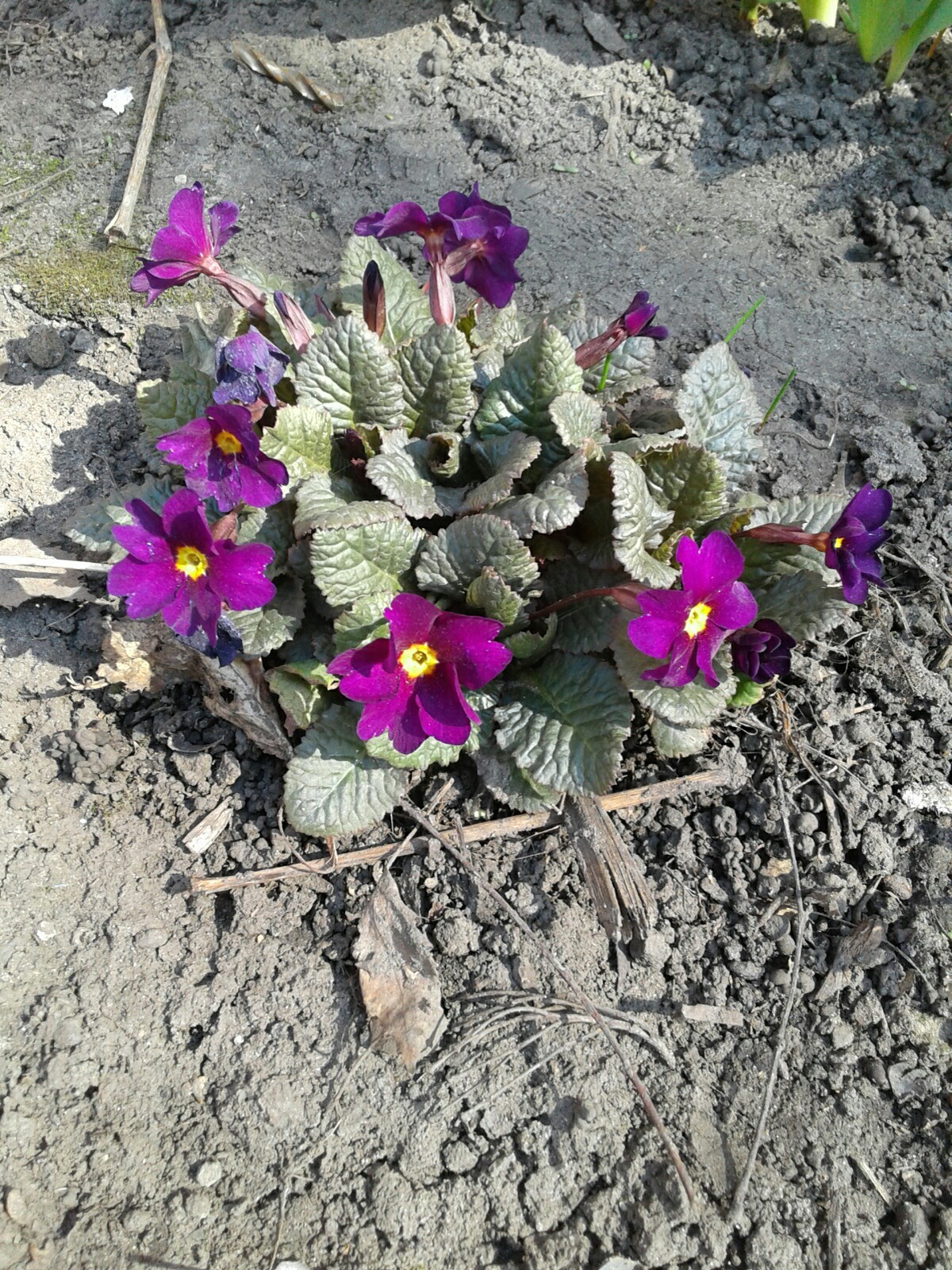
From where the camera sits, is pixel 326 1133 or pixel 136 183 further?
pixel 136 183

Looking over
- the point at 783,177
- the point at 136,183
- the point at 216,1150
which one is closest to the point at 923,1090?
the point at 216,1150

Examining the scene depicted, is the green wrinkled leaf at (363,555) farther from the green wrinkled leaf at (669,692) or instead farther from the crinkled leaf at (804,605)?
the crinkled leaf at (804,605)

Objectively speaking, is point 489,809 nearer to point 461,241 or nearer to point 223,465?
point 223,465

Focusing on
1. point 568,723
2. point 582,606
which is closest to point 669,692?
point 568,723

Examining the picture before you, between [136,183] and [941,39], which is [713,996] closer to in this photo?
[136,183]

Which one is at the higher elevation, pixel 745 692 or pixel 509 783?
pixel 745 692

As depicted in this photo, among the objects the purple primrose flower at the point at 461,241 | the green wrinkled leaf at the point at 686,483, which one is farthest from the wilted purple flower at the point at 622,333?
the green wrinkled leaf at the point at 686,483
